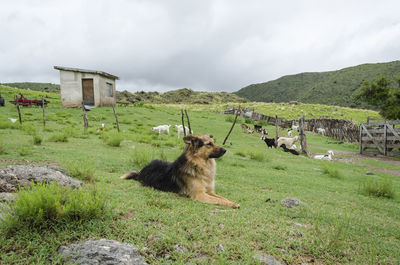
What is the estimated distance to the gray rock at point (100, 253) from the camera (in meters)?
2.15

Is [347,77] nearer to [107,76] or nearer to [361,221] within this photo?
[107,76]

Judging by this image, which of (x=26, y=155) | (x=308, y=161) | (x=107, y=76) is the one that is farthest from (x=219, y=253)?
(x=107, y=76)

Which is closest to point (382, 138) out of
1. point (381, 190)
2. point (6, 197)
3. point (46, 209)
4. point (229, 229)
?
point (381, 190)

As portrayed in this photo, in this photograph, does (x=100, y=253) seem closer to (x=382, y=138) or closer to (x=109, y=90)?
(x=382, y=138)

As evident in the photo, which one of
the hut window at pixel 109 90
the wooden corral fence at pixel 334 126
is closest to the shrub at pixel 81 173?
the hut window at pixel 109 90

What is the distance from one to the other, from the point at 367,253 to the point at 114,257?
3107mm

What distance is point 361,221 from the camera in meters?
4.28

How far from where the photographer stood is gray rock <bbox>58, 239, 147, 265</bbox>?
2.15m

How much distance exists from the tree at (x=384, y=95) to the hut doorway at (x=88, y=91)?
2861 centimetres

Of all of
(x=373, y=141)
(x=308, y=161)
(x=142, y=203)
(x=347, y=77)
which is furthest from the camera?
(x=347, y=77)

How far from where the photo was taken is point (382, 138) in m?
17.0

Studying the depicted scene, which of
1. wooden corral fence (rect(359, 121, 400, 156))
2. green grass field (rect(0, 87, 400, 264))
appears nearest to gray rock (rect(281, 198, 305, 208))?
green grass field (rect(0, 87, 400, 264))

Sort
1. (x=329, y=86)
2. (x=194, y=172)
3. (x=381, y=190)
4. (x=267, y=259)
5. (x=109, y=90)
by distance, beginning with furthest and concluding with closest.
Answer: (x=329, y=86) → (x=109, y=90) → (x=381, y=190) → (x=194, y=172) → (x=267, y=259)

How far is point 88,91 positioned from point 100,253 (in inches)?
1130
